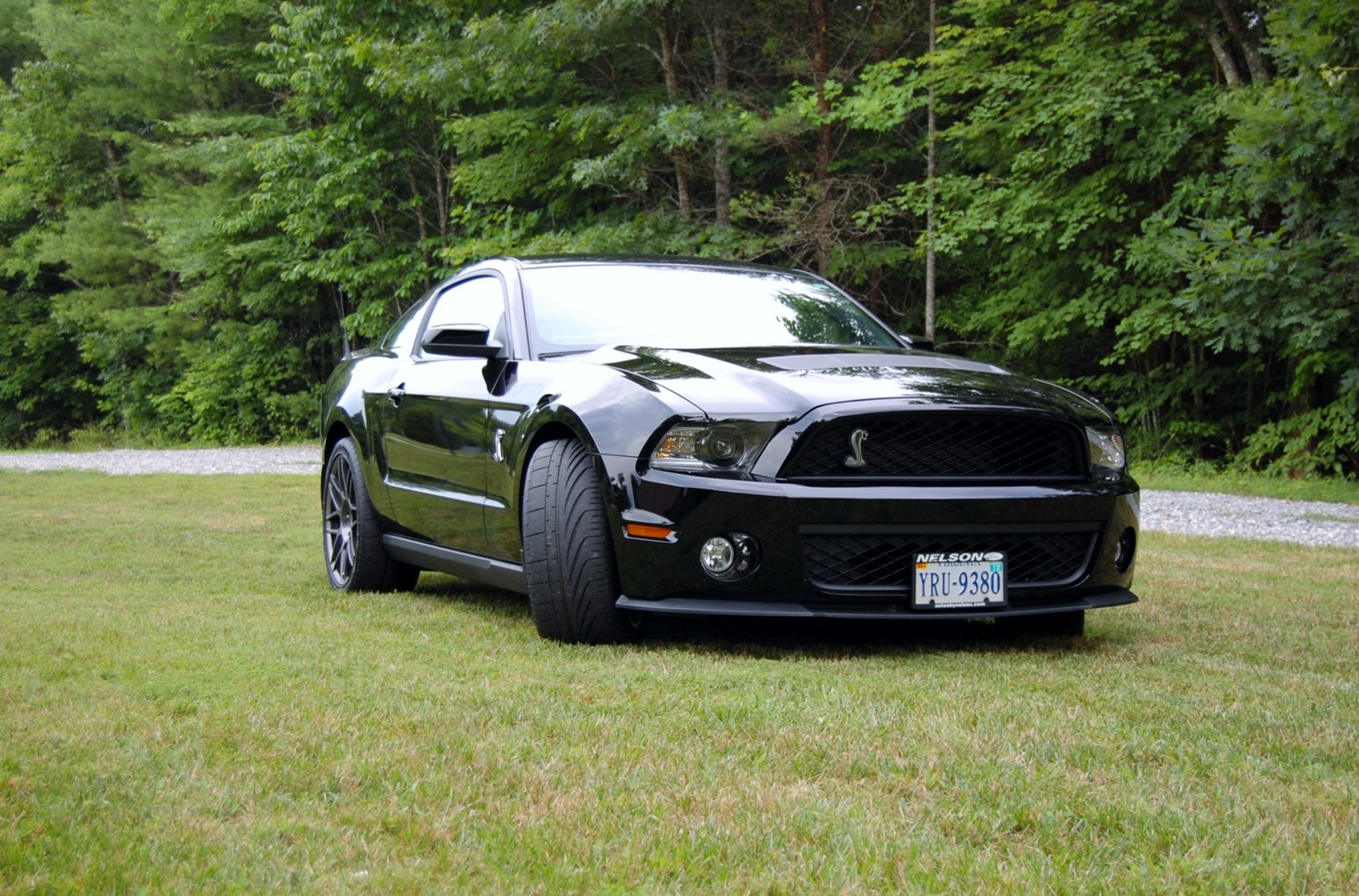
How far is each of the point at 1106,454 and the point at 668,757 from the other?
2.49 metres

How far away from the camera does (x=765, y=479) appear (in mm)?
4527

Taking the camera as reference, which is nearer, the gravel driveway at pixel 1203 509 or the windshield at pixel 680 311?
the windshield at pixel 680 311

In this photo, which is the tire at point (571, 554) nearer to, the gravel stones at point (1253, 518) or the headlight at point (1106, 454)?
the headlight at point (1106, 454)

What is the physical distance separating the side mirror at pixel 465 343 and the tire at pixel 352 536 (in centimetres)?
138

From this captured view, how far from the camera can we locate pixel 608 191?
23.6m

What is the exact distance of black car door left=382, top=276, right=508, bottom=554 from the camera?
566 cm

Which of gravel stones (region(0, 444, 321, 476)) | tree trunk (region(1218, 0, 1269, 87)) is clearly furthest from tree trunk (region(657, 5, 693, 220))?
tree trunk (region(1218, 0, 1269, 87))

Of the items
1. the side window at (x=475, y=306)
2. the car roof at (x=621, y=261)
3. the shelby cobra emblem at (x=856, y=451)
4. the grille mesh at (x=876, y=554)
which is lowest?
the grille mesh at (x=876, y=554)

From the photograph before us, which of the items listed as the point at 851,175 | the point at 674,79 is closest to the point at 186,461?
the point at 674,79

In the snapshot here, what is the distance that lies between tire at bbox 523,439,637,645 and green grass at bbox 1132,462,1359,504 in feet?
37.0

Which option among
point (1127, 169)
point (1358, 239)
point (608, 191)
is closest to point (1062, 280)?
point (1127, 169)

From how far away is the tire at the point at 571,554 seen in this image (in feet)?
15.6

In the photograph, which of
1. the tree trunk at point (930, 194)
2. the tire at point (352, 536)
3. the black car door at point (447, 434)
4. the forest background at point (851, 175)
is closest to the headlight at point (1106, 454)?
the black car door at point (447, 434)

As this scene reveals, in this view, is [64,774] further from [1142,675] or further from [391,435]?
[391,435]
